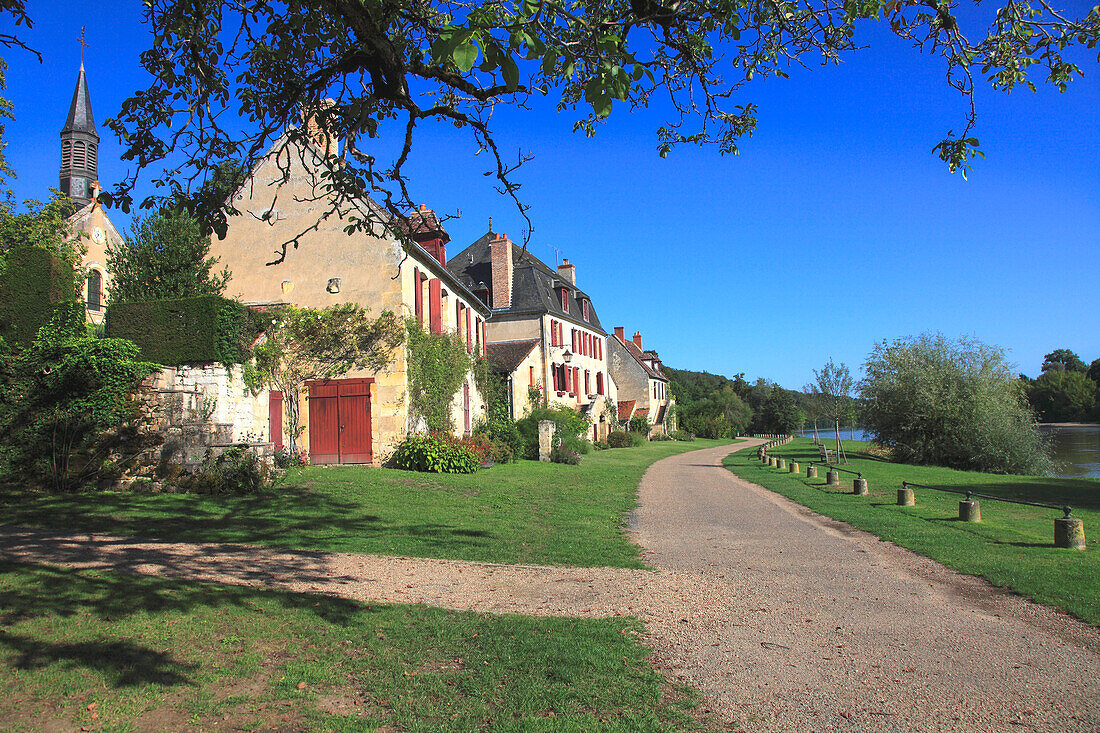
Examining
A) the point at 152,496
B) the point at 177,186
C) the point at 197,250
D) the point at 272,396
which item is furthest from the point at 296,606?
the point at 197,250

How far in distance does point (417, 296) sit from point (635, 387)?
1279 inches

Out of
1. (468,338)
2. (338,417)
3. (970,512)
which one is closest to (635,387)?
(468,338)

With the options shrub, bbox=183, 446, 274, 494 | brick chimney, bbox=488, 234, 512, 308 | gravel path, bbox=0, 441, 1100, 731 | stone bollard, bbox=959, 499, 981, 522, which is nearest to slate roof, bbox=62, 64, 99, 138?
brick chimney, bbox=488, 234, 512, 308

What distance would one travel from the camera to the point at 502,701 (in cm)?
384

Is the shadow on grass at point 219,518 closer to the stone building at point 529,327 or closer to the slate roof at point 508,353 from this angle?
the slate roof at point 508,353

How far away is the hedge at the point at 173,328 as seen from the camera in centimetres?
1264

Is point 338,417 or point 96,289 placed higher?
point 96,289

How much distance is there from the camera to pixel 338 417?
689 inches

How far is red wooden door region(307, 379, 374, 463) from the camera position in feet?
57.4

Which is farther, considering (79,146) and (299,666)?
(79,146)

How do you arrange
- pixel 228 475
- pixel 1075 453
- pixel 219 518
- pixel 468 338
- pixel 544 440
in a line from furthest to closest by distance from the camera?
pixel 1075 453 < pixel 468 338 < pixel 544 440 < pixel 228 475 < pixel 219 518

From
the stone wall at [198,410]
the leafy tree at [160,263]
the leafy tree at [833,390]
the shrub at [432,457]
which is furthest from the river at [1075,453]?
the leafy tree at [160,263]

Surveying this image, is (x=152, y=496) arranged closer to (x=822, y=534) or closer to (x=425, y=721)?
(x=425, y=721)

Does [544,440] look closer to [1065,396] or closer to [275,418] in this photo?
[275,418]
